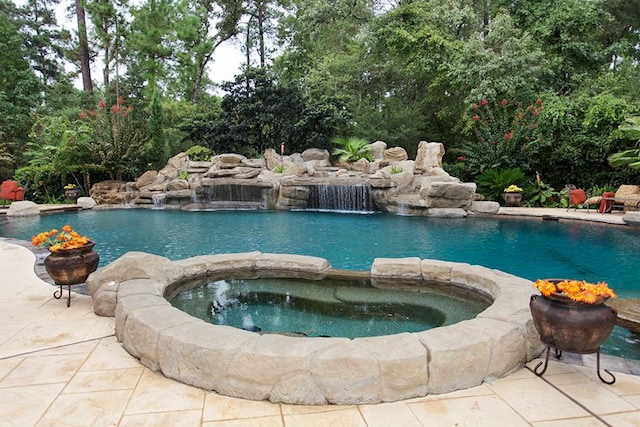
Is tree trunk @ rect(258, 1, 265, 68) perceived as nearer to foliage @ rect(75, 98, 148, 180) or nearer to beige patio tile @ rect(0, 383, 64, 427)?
foliage @ rect(75, 98, 148, 180)

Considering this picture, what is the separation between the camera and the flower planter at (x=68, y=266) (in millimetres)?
3375

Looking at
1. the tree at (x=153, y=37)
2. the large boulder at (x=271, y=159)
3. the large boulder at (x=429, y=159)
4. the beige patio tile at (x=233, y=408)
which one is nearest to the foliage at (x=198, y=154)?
the large boulder at (x=271, y=159)

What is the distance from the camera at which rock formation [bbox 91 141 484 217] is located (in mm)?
10750

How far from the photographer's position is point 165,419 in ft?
6.15

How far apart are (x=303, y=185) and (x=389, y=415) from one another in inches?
408

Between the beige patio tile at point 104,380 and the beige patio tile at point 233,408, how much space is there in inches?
20.2

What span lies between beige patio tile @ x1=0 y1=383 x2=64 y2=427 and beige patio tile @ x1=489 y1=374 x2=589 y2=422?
7.77 ft

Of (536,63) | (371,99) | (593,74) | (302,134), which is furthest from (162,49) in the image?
(593,74)

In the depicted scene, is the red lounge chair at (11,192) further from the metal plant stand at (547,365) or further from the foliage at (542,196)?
the foliage at (542,196)

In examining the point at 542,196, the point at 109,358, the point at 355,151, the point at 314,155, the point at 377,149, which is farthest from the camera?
the point at 314,155

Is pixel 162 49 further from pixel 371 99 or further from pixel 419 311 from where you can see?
pixel 419 311

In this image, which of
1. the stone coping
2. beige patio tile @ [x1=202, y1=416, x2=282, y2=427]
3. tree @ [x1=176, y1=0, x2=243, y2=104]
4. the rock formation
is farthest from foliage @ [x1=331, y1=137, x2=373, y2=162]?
beige patio tile @ [x1=202, y1=416, x2=282, y2=427]

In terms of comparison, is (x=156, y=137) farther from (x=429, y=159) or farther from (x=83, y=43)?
(x=429, y=159)

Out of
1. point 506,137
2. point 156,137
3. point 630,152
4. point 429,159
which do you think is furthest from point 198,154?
point 630,152
